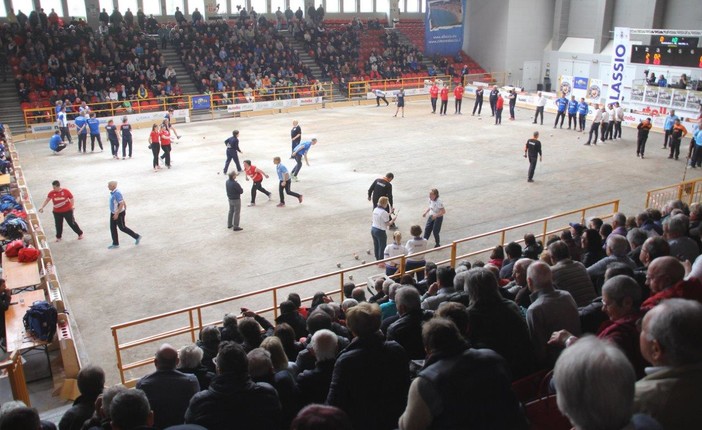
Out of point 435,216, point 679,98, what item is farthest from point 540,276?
point 679,98

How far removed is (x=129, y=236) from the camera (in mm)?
15195

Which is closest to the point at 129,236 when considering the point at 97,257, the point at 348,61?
the point at 97,257

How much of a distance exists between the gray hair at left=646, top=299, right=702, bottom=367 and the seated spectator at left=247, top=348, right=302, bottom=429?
2916mm

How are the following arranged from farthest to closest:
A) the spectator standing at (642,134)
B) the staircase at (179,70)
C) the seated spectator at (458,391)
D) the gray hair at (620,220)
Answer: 1. the staircase at (179,70)
2. the spectator standing at (642,134)
3. the gray hair at (620,220)
4. the seated spectator at (458,391)

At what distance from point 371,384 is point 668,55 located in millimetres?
27604

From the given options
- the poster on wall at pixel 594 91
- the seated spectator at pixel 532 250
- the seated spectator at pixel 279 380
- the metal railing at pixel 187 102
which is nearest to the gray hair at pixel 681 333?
the seated spectator at pixel 279 380

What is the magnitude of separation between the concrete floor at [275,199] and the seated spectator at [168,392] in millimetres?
A: 4676

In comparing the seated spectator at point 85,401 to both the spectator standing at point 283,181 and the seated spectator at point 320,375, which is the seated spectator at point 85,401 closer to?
the seated spectator at point 320,375

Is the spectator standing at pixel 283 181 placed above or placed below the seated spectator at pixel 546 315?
below

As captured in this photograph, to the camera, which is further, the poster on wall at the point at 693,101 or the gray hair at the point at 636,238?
the poster on wall at the point at 693,101

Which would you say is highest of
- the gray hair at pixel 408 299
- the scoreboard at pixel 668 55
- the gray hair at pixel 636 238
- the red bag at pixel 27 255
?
the scoreboard at pixel 668 55

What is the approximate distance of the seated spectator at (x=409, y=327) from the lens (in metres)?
5.22

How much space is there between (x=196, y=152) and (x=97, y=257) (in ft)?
36.3

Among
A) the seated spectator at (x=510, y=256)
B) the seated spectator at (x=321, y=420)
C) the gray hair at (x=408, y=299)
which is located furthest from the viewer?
the seated spectator at (x=510, y=256)
